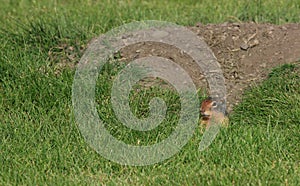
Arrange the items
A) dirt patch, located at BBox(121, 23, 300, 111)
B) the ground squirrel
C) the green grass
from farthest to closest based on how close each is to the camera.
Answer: dirt patch, located at BBox(121, 23, 300, 111) → the ground squirrel → the green grass

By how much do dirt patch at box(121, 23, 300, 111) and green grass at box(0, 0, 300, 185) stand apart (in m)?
0.20

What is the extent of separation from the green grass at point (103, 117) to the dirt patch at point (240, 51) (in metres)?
0.20

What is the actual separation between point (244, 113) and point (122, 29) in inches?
59.9

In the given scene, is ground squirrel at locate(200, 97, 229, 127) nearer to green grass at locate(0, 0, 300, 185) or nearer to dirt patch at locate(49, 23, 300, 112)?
green grass at locate(0, 0, 300, 185)

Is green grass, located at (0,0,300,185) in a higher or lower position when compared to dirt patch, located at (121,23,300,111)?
lower

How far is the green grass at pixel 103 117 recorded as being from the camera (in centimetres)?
430

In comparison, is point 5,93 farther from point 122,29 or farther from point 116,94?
point 122,29

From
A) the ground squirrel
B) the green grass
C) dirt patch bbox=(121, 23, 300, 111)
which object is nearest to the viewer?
the green grass

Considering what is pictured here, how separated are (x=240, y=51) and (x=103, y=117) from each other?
1317 millimetres

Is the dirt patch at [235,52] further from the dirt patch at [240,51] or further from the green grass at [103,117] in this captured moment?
the green grass at [103,117]

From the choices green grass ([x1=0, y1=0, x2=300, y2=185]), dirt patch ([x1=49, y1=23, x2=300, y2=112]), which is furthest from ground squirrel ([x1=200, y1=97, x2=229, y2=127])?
dirt patch ([x1=49, y1=23, x2=300, y2=112])

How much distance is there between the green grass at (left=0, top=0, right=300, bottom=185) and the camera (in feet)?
14.1

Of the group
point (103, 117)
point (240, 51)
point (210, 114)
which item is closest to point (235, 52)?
point (240, 51)

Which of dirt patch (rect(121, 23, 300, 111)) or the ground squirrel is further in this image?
dirt patch (rect(121, 23, 300, 111))
